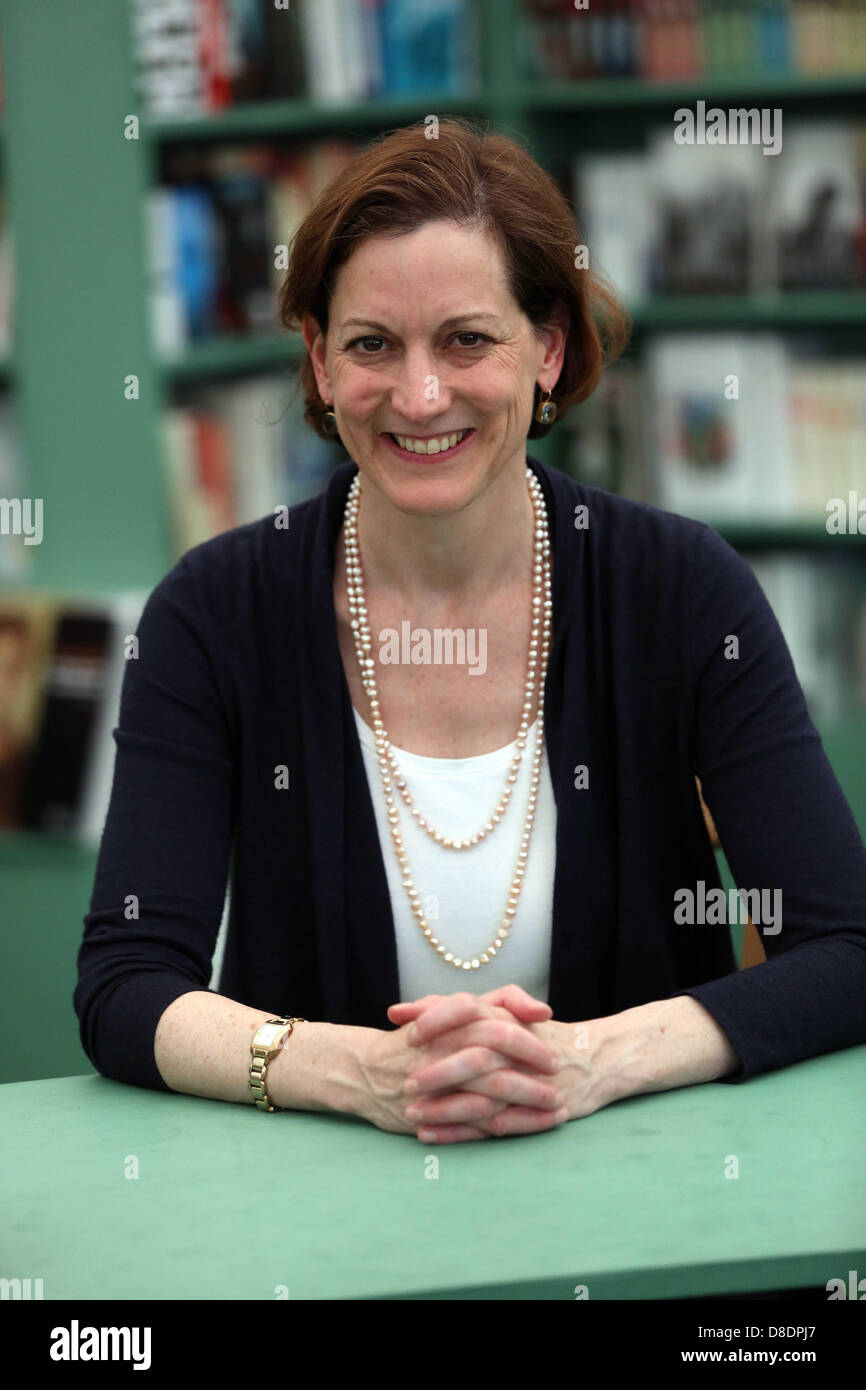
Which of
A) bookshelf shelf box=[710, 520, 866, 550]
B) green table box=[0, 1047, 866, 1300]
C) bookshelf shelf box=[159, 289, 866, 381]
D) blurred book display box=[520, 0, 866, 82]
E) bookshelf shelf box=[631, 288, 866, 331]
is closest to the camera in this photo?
green table box=[0, 1047, 866, 1300]

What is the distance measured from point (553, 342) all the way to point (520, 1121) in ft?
2.62

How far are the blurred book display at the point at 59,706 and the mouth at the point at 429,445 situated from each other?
1.26 metres

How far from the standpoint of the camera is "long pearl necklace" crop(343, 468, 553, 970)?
66.4 inches

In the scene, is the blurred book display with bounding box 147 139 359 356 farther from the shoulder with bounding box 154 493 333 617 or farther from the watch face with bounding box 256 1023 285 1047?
the watch face with bounding box 256 1023 285 1047

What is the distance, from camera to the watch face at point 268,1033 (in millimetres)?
1397

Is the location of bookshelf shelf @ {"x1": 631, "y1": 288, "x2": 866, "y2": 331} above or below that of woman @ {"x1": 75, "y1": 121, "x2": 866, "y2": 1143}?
above

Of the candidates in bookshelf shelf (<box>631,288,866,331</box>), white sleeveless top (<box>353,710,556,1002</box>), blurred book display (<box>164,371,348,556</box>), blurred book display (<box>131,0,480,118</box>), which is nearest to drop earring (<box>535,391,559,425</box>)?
white sleeveless top (<box>353,710,556,1002</box>)

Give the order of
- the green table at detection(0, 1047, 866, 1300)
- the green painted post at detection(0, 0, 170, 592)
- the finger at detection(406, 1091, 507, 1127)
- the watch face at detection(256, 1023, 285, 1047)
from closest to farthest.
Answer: the green table at detection(0, 1047, 866, 1300) < the finger at detection(406, 1091, 507, 1127) < the watch face at detection(256, 1023, 285, 1047) < the green painted post at detection(0, 0, 170, 592)

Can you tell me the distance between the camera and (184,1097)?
1.42 meters

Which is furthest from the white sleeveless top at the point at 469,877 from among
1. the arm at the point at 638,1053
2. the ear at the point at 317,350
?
the ear at the point at 317,350

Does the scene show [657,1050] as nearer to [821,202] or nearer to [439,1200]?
[439,1200]

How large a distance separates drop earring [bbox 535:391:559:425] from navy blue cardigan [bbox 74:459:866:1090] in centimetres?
9

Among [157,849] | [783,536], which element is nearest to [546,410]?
[157,849]
